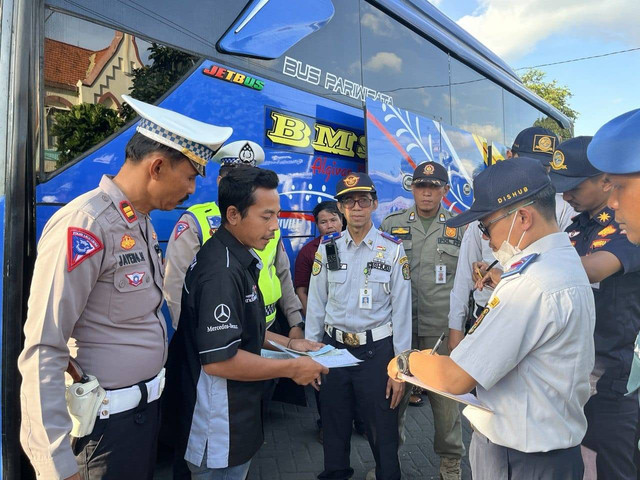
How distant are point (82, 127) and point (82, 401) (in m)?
1.50

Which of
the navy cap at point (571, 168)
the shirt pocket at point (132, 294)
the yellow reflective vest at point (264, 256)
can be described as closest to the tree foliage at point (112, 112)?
the yellow reflective vest at point (264, 256)

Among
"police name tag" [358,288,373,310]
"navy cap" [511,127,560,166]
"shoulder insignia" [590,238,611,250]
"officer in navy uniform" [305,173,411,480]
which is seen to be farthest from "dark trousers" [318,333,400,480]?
"navy cap" [511,127,560,166]

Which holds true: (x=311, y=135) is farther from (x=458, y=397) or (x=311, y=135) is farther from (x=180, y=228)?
(x=458, y=397)

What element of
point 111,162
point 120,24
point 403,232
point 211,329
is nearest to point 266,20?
point 120,24

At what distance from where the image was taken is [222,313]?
5.25ft

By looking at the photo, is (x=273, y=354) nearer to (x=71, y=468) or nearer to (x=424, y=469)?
(x=71, y=468)

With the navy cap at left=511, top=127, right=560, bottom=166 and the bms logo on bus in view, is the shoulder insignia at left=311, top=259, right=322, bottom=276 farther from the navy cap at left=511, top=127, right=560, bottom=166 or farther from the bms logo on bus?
the navy cap at left=511, top=127, right=560, bottom=166

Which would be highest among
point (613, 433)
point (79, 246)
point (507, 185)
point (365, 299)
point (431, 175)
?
point (431, 175)

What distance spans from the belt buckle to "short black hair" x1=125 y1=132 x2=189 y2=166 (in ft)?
4.91

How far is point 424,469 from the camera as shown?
10.2 ft

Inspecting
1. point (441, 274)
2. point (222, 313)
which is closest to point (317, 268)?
point (441, 274)

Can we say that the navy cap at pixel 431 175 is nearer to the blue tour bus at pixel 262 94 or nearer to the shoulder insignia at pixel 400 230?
the shoulder insignia at pixel 400 230

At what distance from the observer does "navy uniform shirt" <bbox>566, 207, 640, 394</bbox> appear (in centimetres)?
202

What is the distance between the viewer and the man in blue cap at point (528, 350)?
1369 mm
